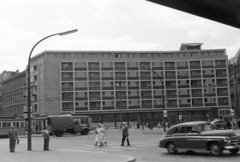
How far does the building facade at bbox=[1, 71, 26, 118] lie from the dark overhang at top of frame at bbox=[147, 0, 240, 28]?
83.5m

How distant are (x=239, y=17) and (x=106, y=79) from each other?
254ft

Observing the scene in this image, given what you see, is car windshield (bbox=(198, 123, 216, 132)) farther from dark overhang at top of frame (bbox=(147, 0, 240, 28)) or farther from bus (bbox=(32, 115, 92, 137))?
bus (bbox=(32, 115, 92, 137))

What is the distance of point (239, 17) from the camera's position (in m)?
12.3

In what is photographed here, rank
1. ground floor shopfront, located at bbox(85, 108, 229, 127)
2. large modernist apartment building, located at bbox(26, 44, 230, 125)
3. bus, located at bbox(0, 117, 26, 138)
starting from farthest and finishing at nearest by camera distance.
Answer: ground floor shopfront, located at bbox(85, 108, 229, 127) < large modernist apartment building, located at bbox(26, 44, 230, 125) < bus, located at bbox(0, 117, 26, 138)

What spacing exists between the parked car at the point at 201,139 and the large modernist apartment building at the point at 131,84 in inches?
2661

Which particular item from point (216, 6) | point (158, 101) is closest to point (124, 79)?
point (158, 101)

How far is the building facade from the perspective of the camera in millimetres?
94750

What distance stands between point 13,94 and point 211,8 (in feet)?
318

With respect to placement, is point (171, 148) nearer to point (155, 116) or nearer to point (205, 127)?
point (205, 127)

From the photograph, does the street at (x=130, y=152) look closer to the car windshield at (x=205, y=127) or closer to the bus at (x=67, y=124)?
the car windshield at (x=205, y=127)

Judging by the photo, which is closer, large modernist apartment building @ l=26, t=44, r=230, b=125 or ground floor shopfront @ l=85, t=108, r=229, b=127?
large modernist apartment building @ l=26, t=44, r=230, b=125

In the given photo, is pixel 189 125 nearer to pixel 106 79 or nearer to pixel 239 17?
pixel 239 17

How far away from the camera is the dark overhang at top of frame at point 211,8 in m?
10.6

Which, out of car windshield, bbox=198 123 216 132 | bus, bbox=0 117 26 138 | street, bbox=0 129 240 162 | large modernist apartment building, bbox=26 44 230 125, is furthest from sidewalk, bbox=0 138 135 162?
large modernist apartment building, bbox=26 44 230 125
